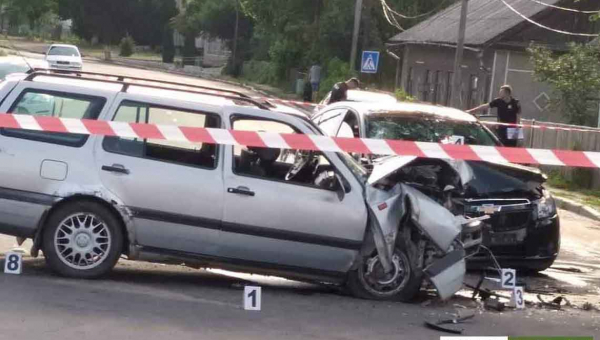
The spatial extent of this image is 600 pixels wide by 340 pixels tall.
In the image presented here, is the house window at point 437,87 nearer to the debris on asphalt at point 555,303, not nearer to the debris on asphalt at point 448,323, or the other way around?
the debris on asphalt at point 555,303

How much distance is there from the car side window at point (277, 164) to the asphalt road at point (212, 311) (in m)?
0.97

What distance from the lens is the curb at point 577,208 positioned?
63.5 feet

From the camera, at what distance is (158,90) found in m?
9.77

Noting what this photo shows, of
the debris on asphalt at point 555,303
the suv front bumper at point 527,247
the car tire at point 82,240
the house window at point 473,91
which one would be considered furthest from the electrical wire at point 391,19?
the car tire at point 82,240

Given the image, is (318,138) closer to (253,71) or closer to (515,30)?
→ (515,30)

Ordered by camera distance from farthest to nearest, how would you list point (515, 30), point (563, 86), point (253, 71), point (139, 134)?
point (253, 71) < point (515, 30) < point (563, 86) < point (139, 134)

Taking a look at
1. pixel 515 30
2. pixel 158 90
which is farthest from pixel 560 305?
pixel 515 30

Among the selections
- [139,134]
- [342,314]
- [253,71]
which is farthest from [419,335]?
[253,71]

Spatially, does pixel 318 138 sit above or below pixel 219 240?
above

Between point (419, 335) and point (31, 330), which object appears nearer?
point (31, 330)

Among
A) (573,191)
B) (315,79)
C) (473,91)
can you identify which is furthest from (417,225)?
(315,79)

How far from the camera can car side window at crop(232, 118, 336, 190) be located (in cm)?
958

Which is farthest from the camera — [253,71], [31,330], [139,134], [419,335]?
[253,71]

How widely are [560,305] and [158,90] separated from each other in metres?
4.02
